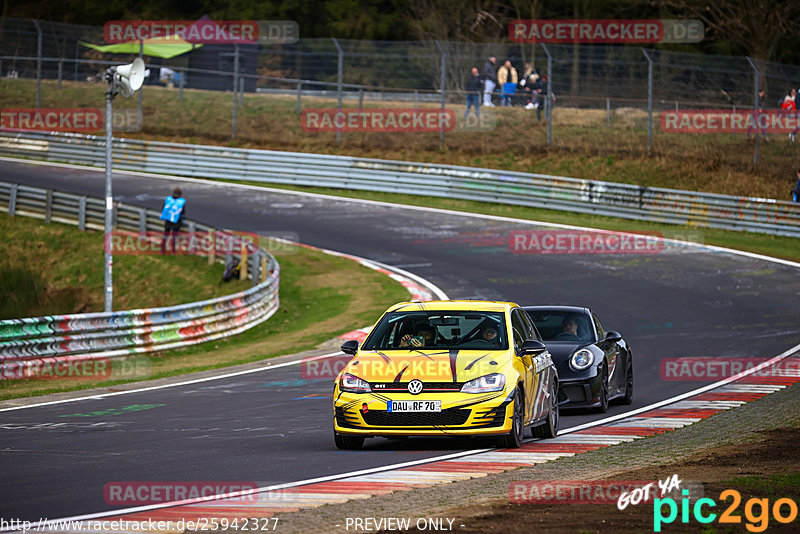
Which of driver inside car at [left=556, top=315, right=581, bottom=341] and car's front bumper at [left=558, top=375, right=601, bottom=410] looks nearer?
car's front bumper at [left=558, top=375, right=601, bottom=410]

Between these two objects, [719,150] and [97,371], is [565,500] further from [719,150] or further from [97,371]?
[719,150]

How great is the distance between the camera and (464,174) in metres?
37.2

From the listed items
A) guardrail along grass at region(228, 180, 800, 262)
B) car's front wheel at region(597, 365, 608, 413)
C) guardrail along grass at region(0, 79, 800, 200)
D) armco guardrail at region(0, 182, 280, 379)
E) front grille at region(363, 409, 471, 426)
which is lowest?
armco guardrail at region(0, 182, 280, 379)

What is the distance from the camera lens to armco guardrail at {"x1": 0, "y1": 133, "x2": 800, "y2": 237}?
33.0 m

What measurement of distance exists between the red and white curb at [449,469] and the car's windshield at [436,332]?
1096 millimetres

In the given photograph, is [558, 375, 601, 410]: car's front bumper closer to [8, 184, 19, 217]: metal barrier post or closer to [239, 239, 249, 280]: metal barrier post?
[239, 239, 249, 280]: metal barrier post

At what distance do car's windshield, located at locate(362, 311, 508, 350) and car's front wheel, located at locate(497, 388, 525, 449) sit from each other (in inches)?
23.2

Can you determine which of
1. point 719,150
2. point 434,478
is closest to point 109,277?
point 434,478

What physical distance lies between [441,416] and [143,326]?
36.0 feet

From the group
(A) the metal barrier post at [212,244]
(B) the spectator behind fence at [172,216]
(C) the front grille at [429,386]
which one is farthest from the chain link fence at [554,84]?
(C) the front grille at [429,386]

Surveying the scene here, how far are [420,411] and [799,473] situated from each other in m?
3.21

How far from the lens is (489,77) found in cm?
3878

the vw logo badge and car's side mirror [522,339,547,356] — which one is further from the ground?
car's side mirror [522,339,547,356]

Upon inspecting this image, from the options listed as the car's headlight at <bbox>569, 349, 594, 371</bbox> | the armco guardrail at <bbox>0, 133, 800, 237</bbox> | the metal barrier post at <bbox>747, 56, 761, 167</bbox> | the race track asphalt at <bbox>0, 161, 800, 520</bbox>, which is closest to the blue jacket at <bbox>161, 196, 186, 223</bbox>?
the race track asphalt at <bbox>0, 161, 800, 520</bbox>
